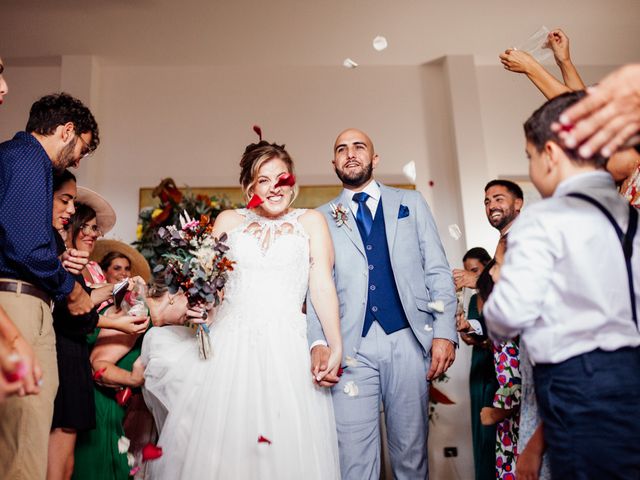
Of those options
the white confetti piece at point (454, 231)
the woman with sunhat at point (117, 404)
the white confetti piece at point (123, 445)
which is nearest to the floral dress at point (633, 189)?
the white confetti piece at point (454, 231)

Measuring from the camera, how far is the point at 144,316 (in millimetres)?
2793

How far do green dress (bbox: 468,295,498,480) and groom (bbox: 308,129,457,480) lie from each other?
75 centimetres

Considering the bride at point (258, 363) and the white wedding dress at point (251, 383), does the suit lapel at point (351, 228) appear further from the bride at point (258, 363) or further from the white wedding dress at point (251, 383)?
the white wedding dress at point (251, 383)

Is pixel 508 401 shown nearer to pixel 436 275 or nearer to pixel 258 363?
pixel 436 275

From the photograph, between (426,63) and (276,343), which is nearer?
(276,343)

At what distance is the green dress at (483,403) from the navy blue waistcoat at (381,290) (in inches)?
34.4

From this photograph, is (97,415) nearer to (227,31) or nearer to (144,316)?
(144,316)

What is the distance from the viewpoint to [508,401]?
108 inches

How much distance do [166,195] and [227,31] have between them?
2155 millimetres

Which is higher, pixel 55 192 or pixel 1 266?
pixel 55 192

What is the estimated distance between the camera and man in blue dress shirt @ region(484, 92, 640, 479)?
1.49 meters

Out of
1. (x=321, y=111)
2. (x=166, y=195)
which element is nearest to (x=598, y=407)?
(x=166, y=195)

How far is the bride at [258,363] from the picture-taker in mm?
2209

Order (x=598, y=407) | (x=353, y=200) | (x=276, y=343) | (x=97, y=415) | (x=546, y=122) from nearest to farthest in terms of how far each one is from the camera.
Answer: (x=598, y=407) → (x=546, y=122) → (x=276, y=343) → (x=97, y=415) → (x=353, y=200)
